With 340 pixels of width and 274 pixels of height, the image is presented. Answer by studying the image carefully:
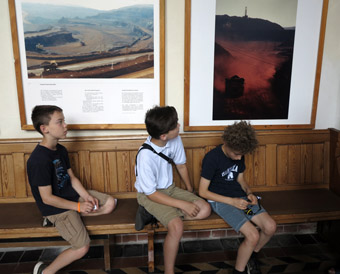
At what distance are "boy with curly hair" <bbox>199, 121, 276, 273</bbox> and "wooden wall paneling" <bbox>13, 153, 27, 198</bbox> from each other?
4.99ft

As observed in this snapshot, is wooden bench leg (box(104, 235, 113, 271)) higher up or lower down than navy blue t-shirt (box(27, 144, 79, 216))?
lower down

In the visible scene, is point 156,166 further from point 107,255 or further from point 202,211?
point 107,255

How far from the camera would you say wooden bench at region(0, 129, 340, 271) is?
2.18m

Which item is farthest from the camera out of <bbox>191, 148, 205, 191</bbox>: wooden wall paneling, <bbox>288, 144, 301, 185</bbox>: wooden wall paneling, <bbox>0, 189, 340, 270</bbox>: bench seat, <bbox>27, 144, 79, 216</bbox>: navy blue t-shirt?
<bbox>288, 144, 301, 185</bbox>: wooden wall paneling

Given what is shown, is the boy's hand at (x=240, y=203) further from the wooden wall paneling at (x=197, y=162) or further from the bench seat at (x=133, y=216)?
the wooden wall paneling at (x=197, y=162)

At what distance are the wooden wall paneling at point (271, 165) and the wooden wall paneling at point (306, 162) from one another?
27 cm

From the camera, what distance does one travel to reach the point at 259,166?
269 cm

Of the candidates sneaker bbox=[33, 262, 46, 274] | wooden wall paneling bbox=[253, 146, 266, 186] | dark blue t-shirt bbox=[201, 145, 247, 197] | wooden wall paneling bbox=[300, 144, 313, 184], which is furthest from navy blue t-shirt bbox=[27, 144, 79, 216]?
wooden wall paneling bbox=[300, 144, 313, 184]

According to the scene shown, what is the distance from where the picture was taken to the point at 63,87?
2.43m

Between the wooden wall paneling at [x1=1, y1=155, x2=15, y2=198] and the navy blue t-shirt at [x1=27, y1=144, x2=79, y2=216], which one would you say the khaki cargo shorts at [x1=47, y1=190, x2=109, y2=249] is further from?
the wooden wall paneling at [x1=1, y1=155, x2=15, y2=198]

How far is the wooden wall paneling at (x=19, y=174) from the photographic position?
245 centimetres

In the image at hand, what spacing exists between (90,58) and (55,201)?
118cm

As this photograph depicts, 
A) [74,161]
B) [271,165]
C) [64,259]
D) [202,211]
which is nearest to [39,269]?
[64,259]

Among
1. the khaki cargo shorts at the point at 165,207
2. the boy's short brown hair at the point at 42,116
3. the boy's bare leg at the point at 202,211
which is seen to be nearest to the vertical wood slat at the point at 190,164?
the khaki cargo shorts at the point at 165,207
